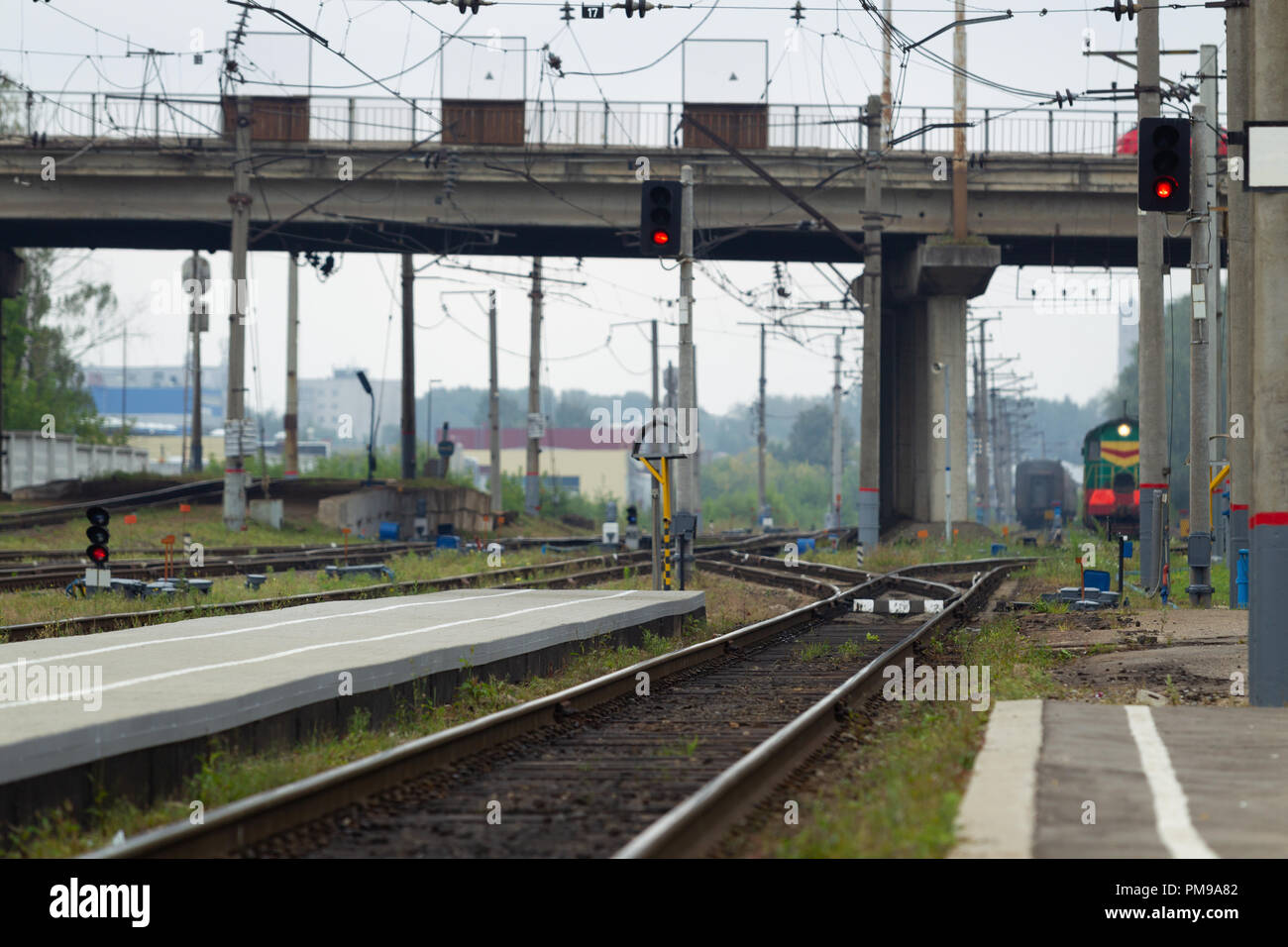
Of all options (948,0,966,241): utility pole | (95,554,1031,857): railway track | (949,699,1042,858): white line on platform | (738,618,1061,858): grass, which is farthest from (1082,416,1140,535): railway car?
(949,699,1042,858): white line on platform

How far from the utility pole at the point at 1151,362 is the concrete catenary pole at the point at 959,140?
50.1ft

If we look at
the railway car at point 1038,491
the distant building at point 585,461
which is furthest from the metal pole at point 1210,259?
the distant building at point 585,461

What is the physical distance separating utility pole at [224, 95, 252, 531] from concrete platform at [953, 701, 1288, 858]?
28.7 metres

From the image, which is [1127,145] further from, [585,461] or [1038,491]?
[585,461]

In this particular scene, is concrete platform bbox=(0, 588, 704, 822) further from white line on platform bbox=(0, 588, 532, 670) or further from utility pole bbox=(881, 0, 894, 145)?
utility pole bbox=(881, 0, 894, 145)

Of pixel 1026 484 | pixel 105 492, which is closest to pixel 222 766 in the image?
pixel 105 492

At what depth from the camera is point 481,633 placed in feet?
45.8

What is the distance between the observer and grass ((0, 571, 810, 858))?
23.4ft

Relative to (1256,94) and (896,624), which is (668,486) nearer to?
(896,624)

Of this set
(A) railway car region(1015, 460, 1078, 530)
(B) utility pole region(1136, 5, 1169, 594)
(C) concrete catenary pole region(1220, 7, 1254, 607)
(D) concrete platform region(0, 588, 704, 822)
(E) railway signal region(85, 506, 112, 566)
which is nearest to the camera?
(D) concrete platform region(0, 588, 704, 822)

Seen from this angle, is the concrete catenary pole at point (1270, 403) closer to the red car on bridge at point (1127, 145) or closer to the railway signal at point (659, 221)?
the railway signal at point (659, 221)

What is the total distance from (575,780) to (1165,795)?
3295 mm

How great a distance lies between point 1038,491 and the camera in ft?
251

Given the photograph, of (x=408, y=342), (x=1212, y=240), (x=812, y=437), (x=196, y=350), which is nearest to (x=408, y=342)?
(x=408, y=342)
